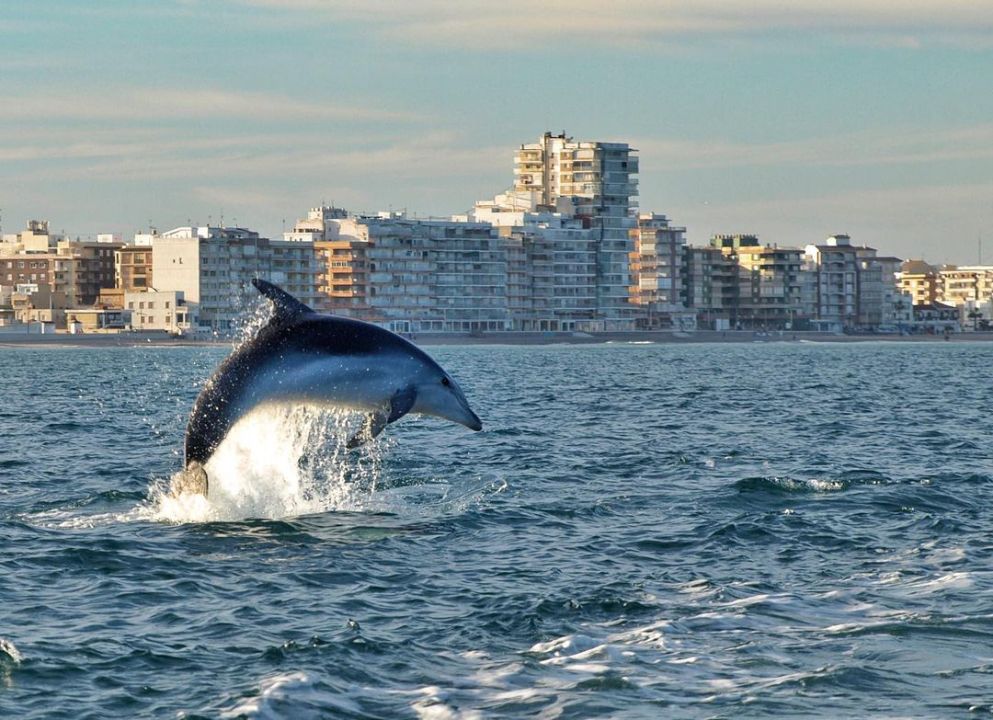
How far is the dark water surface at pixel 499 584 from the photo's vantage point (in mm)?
17828

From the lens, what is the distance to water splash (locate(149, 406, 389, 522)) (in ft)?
89.7

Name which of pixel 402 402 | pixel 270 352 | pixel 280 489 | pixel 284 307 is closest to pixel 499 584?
pixel 402 402

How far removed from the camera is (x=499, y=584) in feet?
76.0

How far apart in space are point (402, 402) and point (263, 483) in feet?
22.8

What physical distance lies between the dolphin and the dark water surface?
1101 millimetres

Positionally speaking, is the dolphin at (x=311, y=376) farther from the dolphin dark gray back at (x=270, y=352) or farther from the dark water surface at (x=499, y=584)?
the dark water surface at (x=499, y=584)

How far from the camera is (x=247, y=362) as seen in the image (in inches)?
983

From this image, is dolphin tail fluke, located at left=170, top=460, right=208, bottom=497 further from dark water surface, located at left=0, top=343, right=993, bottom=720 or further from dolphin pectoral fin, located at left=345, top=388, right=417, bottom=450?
dolphin pectoral fin, located at left=345, top=388, right=417, bottom=450

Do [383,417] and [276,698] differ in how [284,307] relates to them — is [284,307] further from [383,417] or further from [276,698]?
[276,698]

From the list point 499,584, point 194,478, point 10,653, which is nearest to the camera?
point 10,653

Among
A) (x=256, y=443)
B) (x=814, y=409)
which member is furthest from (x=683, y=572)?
(x=814, y=409)

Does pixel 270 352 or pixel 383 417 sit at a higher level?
pixel 270 352

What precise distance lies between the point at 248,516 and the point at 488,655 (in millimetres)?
10393

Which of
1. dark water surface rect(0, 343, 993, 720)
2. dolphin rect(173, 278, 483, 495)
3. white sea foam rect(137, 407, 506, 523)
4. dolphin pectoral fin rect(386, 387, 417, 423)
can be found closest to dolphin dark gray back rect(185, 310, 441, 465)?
dolphin rect(173, 278, 483, 495)
